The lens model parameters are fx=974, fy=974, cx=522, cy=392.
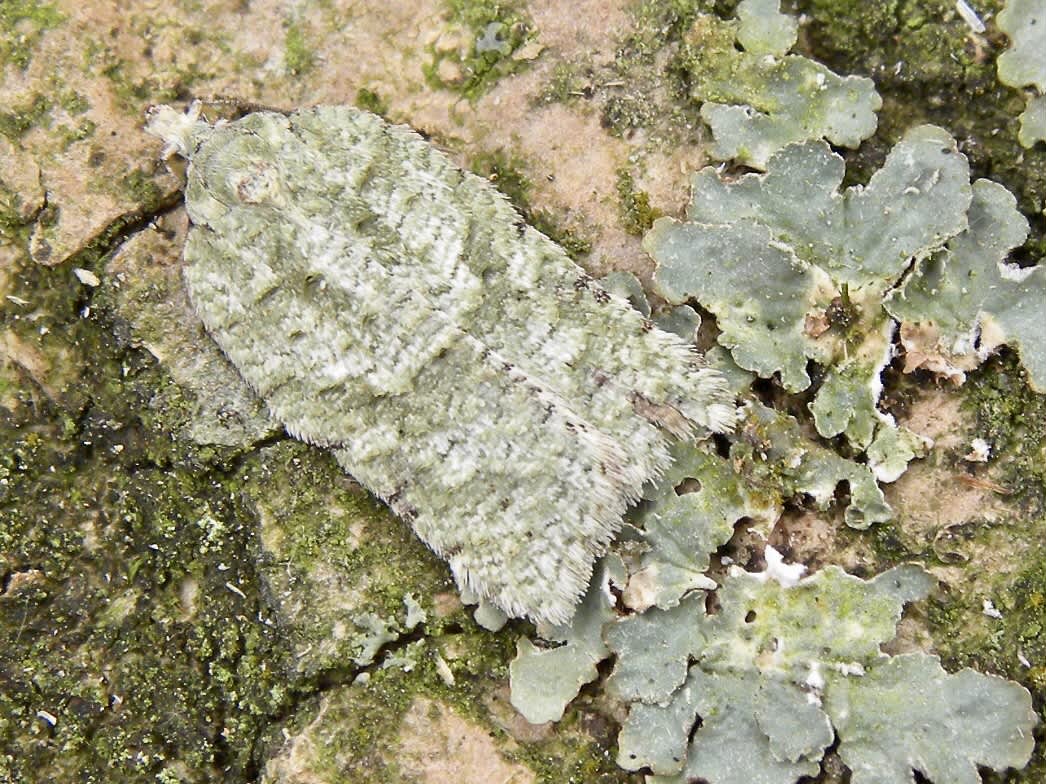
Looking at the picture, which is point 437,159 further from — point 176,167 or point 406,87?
point 176,167

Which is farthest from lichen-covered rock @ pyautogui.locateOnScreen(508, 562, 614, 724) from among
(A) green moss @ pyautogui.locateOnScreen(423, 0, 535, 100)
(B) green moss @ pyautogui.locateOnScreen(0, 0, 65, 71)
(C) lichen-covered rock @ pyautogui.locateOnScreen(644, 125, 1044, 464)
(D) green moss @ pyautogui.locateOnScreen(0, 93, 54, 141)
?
(B) green moss @ pyautogui.locateOnScreen(0, 0, 65, 71)

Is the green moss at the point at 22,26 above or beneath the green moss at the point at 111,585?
above

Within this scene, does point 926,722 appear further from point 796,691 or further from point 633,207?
point 633,207

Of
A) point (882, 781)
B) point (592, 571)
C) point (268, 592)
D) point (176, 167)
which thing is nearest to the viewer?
point (882, 781)

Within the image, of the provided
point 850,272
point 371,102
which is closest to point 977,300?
point 850,272

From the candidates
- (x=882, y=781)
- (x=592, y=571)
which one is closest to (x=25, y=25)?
(x=592, y=571)

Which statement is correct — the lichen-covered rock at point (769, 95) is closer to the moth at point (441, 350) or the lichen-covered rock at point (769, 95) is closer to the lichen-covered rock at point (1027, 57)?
the lichen-covered rock at point (1027, 57)

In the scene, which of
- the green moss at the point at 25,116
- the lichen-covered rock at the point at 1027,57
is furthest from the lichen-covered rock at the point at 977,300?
the green moss at the point at 25,116
